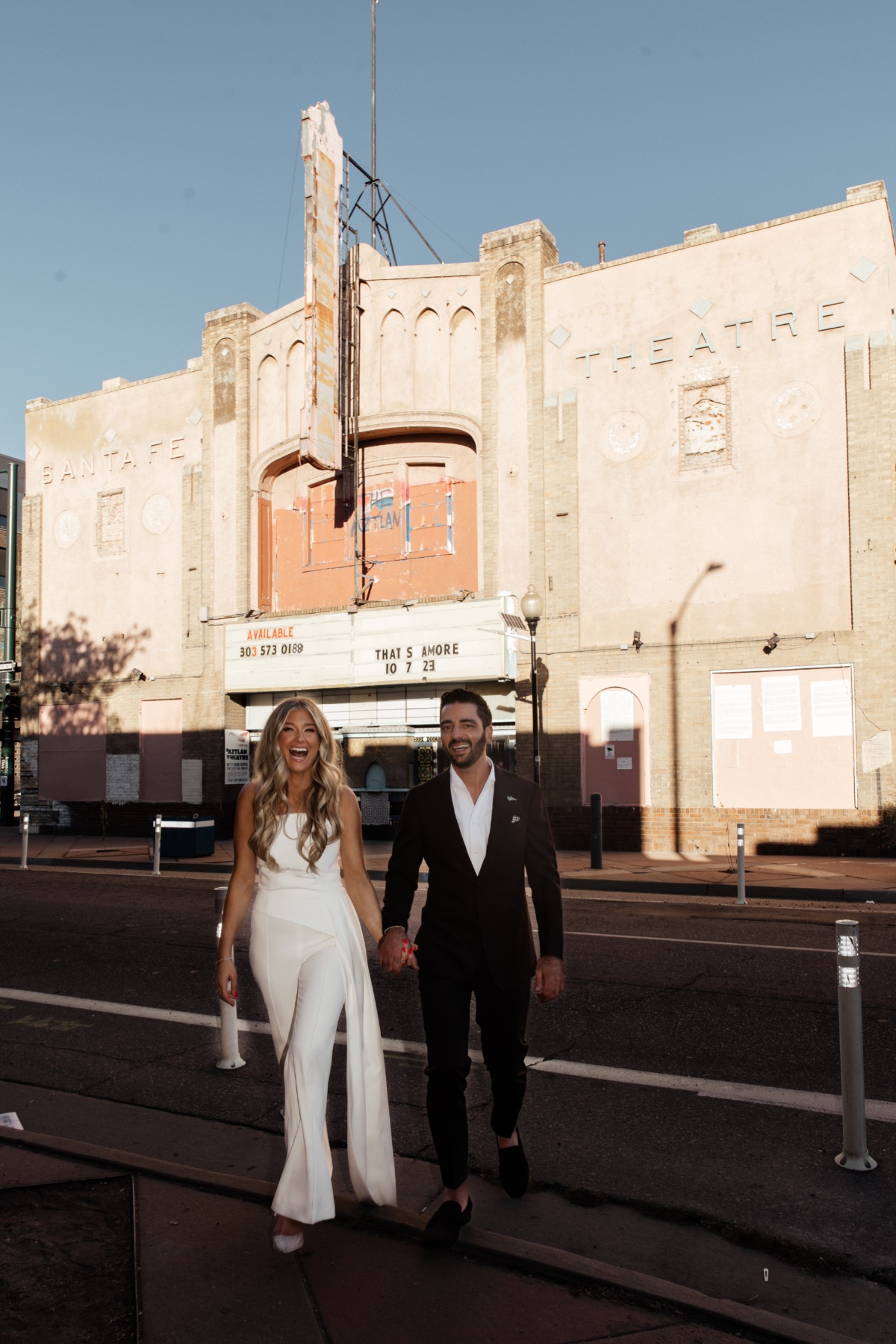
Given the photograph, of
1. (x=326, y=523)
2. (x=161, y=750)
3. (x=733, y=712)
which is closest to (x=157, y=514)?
(x=326, y=523)

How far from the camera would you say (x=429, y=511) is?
23.6m

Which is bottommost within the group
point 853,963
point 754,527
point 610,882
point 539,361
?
point 610,882

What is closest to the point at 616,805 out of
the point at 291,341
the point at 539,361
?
the point at 539,361

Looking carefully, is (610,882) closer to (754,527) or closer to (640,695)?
(640,695)

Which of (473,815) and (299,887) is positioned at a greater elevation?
(473,815)

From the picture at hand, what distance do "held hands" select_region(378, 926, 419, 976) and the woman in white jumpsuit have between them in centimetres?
10

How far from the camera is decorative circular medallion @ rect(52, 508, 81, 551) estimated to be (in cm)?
2822

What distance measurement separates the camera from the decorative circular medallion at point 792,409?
752 inches

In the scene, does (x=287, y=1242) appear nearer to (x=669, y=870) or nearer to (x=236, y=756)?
(x=669, y=870)

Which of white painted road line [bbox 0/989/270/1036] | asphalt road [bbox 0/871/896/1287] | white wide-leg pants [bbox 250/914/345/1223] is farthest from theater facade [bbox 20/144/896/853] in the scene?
white wide-leg pants [bbox 250/914/345/1223]

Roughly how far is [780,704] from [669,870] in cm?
440

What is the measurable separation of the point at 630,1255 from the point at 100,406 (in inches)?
1089

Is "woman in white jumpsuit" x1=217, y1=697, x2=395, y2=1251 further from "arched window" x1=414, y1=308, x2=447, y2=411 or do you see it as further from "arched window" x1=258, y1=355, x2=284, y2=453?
"arched window" x1=258, y1=355, x2=284, y2=453

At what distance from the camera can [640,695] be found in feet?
66.9
